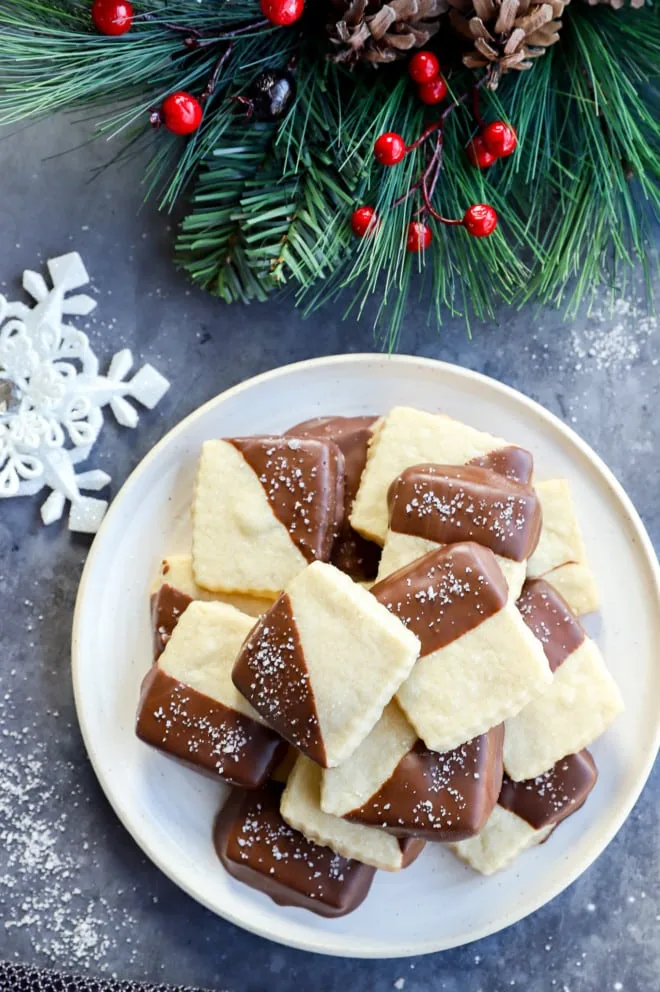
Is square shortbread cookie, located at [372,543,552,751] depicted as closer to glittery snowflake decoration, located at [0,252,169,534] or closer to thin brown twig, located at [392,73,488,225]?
thin brown twig, located at [392,73,488,225]

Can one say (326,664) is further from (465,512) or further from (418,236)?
(418,236)

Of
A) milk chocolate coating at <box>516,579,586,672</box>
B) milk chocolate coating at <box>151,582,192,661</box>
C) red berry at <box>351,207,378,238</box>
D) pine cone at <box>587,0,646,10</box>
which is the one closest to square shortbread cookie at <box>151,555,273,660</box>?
milk chocolate coating at <box>151,582,192,661</box>

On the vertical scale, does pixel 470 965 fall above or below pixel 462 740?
below

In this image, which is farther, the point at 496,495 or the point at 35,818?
the point at 35,818

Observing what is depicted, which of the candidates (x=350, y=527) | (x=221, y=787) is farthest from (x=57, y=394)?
(x=221, y=787)

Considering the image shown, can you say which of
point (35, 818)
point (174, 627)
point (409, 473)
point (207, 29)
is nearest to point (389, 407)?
point (409, 473)

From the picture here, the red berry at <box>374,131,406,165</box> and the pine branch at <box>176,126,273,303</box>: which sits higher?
the red berry at <box>374,131,406,165</box>

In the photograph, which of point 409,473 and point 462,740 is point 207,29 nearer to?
point 409,473
